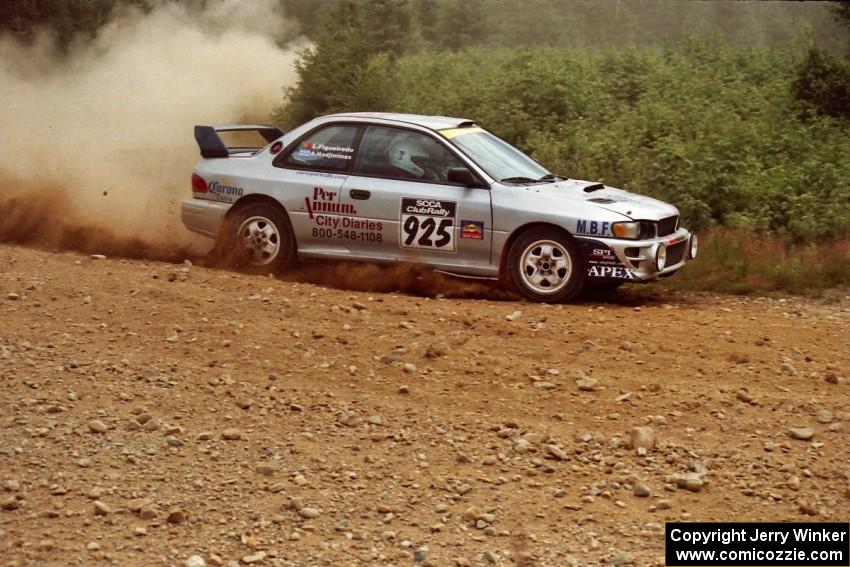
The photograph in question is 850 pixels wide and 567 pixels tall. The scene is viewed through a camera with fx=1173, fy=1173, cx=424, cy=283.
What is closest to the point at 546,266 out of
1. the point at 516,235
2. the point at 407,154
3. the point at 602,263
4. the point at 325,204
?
the point at 516,235

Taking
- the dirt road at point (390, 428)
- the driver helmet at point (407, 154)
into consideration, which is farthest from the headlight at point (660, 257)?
the driver helmet at point (407, 154)

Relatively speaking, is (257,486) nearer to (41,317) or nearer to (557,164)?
(41,317)

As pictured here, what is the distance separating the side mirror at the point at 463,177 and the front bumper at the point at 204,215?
7.33 ft

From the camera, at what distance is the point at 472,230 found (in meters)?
9.93

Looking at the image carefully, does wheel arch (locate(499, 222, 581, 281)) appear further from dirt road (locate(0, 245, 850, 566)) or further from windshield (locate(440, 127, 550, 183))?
dirt road (locate(0, 245, 850, 566))

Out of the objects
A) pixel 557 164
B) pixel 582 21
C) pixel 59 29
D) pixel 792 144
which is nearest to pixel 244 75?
pixel 59 29

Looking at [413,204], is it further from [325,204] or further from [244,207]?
[244,207]

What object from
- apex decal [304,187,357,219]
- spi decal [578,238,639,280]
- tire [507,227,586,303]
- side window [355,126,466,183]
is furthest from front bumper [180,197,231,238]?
spi decal [578,238,639,280]

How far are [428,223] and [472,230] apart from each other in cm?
40

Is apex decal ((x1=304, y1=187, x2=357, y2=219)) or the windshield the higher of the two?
the windshield

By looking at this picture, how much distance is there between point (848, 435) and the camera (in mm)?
6348

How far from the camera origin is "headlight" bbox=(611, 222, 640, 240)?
376 inches

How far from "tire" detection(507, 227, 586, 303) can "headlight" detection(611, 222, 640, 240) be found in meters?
0.35

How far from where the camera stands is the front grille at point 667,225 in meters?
9.91
